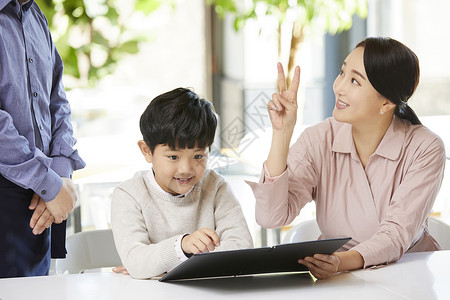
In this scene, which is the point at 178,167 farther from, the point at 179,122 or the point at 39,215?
the point at 39,215

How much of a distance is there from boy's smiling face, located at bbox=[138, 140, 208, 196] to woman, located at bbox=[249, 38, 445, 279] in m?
0.19

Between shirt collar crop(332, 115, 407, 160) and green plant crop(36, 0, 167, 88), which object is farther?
green plant crop(36, 0, 167, 88)

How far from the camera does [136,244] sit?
5.21ft

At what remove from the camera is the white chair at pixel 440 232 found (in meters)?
2.03

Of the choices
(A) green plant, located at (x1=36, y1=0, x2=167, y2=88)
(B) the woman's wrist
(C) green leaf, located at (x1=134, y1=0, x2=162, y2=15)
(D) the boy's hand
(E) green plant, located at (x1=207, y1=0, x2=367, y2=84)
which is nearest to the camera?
(D) the boy's hand

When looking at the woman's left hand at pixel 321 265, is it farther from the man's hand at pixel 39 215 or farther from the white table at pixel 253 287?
the man's hand at pixel 39 215

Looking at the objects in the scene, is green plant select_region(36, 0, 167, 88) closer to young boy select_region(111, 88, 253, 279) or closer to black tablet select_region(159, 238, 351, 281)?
young boy select_region(111, 88, 253, 279)

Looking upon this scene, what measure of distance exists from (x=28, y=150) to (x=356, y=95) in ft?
2.98

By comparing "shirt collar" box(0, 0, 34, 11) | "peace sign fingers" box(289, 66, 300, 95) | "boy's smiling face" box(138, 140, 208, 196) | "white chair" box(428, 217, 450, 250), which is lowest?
"white chair" box(428, 217, 450, 250)

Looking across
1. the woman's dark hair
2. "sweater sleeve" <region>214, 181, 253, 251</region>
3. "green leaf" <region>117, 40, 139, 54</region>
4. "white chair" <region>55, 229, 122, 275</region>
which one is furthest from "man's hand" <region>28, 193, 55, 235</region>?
"green leaf" <region>117, 40, 139, 54</region>

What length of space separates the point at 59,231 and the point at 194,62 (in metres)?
4.38

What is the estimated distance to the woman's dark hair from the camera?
5.85 ft

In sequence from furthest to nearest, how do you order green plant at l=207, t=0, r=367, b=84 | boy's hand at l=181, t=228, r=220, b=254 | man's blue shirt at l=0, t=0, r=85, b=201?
1. green plant at l=207, t=0, r=367, b=84
2. man's blue shirt at l=0, t=0, r=85, b=201
3. boy's hand at l=181, t=228, r=220, b=254

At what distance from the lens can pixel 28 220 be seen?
70.5 inches
